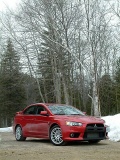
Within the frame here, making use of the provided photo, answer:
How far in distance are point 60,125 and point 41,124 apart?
123cm

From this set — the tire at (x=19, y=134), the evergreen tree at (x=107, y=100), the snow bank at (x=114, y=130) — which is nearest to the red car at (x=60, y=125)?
the tire at (x=19, y=134)

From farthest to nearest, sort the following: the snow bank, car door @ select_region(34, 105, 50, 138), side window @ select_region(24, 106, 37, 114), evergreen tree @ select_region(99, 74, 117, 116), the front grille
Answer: evergreen tree @ select_region(99, 74, 117, 116)
the snow bank
side window @ select_region(24, 106, 37, 114)
car door @ select_region(34, 105, 50, 138)
the front grille

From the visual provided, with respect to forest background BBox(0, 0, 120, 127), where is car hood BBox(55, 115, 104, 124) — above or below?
below

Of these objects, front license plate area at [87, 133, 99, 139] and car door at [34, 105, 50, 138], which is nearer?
front license plate area at [87, 133, 99, 139]

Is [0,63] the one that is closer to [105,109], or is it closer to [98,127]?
[105,109]

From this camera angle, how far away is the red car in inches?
461

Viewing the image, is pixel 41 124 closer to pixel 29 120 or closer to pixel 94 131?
pixel 29 120

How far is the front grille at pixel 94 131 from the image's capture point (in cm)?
1181

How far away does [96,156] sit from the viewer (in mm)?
9094

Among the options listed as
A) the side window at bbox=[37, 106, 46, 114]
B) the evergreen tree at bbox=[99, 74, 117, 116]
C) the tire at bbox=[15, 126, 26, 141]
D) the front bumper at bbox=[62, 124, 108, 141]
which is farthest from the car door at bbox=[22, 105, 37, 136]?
the evergreen tree at bbox=[99, 74, 117, 116]

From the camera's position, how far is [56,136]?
1202cm

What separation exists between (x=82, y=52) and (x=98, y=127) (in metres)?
19.7

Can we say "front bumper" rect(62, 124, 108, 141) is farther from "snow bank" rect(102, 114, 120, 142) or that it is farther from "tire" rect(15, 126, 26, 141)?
"tire" rect(15, 126, 26, 141)

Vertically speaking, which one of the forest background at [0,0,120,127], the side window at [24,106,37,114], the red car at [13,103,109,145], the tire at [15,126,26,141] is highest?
the forest background at [0,0,120,127]
